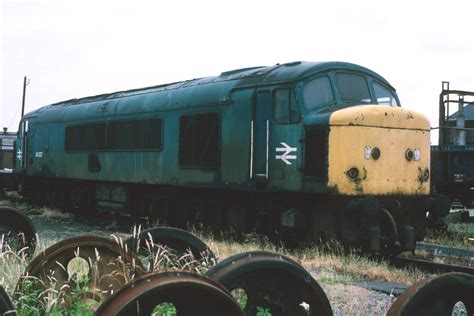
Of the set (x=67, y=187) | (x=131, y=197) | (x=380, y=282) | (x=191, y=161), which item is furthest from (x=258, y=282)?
(x=67, y=187)

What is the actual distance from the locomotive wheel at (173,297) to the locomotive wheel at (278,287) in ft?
1.54

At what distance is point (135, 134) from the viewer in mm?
14555

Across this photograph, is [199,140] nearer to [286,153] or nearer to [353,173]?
[286,153]

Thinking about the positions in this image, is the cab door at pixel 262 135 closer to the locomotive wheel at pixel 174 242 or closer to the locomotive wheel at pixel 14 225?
the locomotive wheel at pixel 14 225

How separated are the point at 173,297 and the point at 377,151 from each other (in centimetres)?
736

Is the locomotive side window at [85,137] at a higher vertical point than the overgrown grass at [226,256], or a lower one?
higher

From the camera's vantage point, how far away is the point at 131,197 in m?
15.0

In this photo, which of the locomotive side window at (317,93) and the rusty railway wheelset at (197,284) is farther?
the locomotive side window at (317,93)

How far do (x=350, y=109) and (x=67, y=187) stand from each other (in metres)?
11.3

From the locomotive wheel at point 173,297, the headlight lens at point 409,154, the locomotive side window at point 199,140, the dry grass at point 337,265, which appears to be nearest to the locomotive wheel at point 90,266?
the locomotive wheel at point 173,297

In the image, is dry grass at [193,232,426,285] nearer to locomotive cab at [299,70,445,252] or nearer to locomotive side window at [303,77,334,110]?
locomotive cab at [299,70,445,252]

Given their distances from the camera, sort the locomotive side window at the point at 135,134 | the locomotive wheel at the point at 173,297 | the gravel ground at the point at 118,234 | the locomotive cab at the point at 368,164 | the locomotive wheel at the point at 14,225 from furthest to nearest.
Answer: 1. the locomotive side window at the point at 135,134
2. the locomotive cab at the point at 368,164
3. the locomotive wheel at the point at 14,225
4. the gravel ground at the point at 118,234
5. the locomotive wheel at the point at 173,297

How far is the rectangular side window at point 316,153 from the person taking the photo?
9602mm

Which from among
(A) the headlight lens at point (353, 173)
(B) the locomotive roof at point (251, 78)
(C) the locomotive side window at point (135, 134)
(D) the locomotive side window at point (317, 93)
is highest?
(B) the locomotive roof at point (251, 78)
